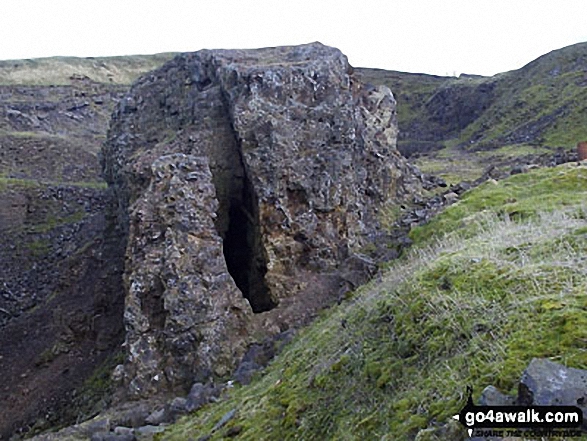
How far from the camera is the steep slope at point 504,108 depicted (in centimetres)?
6919

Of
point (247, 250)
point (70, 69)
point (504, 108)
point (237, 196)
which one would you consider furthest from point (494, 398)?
point (70, 69)

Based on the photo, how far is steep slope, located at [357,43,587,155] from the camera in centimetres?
6919

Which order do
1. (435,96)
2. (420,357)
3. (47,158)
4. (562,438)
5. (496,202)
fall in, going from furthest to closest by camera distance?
(435,96)
(47,158)
(496,202)
(420,357)
(562,438)

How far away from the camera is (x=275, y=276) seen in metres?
21.3

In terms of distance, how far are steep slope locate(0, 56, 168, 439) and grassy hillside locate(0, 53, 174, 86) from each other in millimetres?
14640

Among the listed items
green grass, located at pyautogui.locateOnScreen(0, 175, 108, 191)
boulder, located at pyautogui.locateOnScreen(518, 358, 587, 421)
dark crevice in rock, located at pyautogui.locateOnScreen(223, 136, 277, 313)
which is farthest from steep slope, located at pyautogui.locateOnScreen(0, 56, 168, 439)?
boulder, located at pyautogui.locateOnScreen(518, 358, 587, 421)

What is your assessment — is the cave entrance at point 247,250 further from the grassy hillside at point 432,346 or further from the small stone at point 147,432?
the grassy hillside at point 432,346

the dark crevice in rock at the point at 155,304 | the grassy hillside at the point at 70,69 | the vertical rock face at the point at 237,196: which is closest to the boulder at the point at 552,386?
the vertical rock face at the point at 237,196

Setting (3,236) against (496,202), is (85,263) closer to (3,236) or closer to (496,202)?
(3,236)

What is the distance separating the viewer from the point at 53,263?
37.2 meters

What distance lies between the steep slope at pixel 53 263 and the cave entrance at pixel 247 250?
18.5ft

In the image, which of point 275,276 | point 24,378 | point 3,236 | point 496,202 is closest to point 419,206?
point 496,202

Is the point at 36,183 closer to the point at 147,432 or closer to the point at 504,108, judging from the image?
the point at 147,432

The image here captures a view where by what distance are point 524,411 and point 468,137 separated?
85946 millimetres
